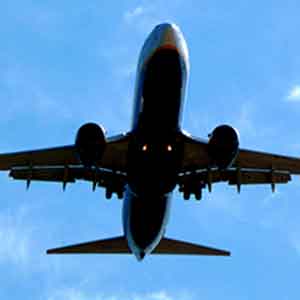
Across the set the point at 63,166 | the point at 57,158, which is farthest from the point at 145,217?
the point at 63,166

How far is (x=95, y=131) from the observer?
2503 cm

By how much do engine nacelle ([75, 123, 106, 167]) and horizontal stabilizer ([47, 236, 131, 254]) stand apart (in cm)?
559

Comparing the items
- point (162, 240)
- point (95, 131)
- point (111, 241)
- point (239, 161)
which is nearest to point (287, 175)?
point (239, 161)

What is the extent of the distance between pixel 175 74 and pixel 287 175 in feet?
33.3

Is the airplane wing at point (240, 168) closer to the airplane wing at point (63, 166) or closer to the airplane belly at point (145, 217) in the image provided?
the airplane belly at point (145, 217)

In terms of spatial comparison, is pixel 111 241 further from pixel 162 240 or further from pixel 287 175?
pixel 287 175

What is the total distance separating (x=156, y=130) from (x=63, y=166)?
22.8ft

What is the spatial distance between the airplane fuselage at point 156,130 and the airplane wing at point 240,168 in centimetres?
161

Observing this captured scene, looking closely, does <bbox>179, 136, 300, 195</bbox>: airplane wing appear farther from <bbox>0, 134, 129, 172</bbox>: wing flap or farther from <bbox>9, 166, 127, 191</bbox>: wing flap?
<bbox>9, 166, 127, 191</bbox>: wing flap

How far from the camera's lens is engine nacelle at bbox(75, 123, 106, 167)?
24.9 meters

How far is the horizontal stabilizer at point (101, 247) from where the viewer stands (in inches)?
1163

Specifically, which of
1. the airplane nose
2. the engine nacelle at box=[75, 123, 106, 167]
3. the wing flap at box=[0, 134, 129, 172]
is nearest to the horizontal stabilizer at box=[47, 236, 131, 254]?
the wing flap at box=[0, 134, 129, 172]

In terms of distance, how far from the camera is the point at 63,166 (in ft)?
100

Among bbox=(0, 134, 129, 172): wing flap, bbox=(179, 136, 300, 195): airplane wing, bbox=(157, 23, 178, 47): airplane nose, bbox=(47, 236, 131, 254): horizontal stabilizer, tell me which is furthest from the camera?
bbox=(47, 236, 131, 254): horizontal stabilizer
